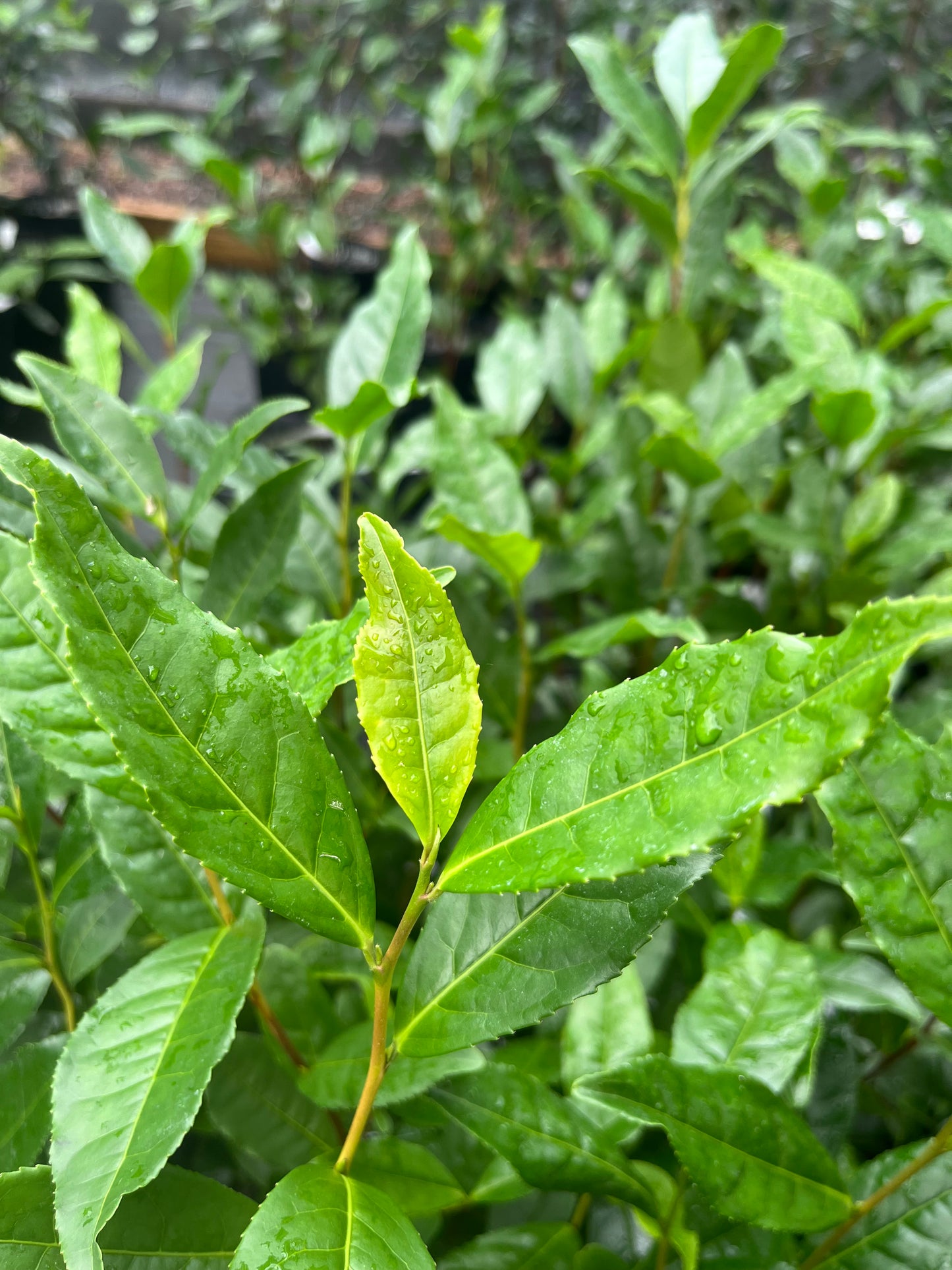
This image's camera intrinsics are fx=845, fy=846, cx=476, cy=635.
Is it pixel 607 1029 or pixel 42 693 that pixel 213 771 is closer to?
pixel 42 693

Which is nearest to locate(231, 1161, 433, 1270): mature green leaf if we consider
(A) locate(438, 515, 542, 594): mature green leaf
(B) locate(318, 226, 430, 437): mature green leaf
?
(A) locate(438, 515, 542, 594): mature green leaf

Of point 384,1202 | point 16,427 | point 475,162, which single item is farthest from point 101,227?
point 16,427

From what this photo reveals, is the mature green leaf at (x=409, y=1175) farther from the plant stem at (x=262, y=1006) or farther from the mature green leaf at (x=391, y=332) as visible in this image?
the mature green leaf at (x=391, y=332)

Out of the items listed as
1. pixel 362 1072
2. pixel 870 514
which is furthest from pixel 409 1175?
pixel 870 514

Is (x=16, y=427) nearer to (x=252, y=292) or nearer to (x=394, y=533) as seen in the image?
(x=252, y=292)

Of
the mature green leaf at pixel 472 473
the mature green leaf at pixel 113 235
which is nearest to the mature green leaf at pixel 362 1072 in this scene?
the mature green leaf at pixel 472 473

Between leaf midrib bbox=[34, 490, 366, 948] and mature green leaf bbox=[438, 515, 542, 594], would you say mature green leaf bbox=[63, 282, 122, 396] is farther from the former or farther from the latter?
leaf midrib bbox=[34, 490, 366, 948]
